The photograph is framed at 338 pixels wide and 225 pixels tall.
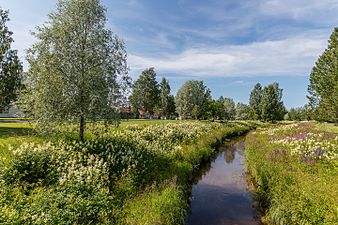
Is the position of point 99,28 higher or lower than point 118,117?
higher

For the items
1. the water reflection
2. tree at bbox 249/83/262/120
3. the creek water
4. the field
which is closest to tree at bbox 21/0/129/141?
the field

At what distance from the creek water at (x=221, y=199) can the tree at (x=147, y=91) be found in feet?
187

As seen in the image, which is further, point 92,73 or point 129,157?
point 92,73

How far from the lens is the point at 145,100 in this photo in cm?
7881

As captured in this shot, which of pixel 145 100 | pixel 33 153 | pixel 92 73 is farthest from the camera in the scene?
pixel 145 100

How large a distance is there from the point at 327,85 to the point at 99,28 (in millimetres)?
41893

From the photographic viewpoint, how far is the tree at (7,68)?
1093 inches

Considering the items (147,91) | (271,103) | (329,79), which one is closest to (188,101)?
(147,91)

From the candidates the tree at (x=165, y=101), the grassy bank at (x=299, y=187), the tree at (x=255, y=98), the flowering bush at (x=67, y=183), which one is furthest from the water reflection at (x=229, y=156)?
the tree at (x=255, y=98)

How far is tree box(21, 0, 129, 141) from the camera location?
1396cm

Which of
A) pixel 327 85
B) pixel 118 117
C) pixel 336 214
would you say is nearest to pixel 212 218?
pixel 336 214

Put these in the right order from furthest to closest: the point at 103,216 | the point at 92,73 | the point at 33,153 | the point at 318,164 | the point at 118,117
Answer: the point at 118,117
the point at 92,73
the point at 318,164
the point at 33,153
the point at 103,216

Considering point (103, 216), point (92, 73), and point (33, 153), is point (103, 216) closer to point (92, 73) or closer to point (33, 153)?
point (33, 153)

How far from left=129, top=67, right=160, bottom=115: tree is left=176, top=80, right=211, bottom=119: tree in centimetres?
963
